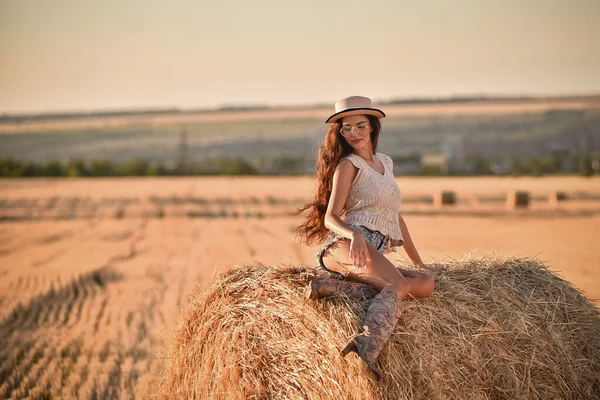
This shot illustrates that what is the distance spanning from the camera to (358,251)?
5.30 meters

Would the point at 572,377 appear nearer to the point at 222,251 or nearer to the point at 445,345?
the point at 445,345

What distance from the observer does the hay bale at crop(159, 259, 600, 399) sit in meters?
5.03

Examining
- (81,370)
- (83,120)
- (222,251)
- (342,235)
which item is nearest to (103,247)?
(222,251)

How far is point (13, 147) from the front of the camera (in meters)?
117

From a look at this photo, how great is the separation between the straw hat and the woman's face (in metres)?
0.04

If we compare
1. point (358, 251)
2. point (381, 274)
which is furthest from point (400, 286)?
point (358, 251)

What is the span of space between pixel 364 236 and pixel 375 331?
99cm

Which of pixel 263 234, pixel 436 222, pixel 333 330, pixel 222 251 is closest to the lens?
pixel 333 330

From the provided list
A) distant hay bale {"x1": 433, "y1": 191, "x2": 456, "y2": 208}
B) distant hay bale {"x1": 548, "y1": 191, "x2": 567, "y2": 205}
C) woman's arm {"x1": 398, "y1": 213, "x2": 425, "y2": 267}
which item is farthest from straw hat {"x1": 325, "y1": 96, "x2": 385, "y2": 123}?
distant hay bale {"x1": 548, "y1": 191, "x2": 567, "y2": 205}

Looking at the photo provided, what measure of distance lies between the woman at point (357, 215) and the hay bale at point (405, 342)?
0.15 m

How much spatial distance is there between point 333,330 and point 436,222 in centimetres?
1759

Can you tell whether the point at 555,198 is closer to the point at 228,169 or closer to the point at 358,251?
the point at 358,251

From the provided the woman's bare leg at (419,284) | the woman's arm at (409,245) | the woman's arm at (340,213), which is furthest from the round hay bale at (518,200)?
the woman's bare leg at (419,284)

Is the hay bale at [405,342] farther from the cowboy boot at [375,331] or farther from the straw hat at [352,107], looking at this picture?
the straw hat at [352,107]
